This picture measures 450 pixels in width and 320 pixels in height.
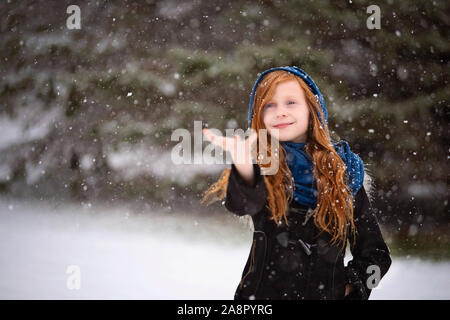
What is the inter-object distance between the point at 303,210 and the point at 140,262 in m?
0.55

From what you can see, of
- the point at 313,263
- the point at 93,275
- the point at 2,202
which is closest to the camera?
the point at 313,263

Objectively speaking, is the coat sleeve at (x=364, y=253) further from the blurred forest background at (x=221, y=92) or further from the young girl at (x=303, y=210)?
the blurred forest background at (x=221, y=92)

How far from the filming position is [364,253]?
0.95m

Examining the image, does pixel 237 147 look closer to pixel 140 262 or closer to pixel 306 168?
pixel 306 168

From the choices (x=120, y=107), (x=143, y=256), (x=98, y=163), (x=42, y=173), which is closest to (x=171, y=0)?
(x=120, y=107)

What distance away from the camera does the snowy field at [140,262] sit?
45.9 inches

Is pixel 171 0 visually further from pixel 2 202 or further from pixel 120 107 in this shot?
pixel 2 202

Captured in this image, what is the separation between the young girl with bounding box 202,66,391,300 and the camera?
2.92 feet

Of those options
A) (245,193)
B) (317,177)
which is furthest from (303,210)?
(245,193)

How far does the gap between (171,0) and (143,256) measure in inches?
31.8

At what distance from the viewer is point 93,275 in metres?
1.17

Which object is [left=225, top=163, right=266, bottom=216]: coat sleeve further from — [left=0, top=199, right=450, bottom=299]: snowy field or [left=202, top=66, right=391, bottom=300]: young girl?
[left=0, top=199, right=450, bottom=299]: snowy field

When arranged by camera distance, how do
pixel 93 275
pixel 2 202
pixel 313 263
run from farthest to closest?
pixel 2 202, pixel 93 275, pixel 313 263

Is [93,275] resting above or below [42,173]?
below
